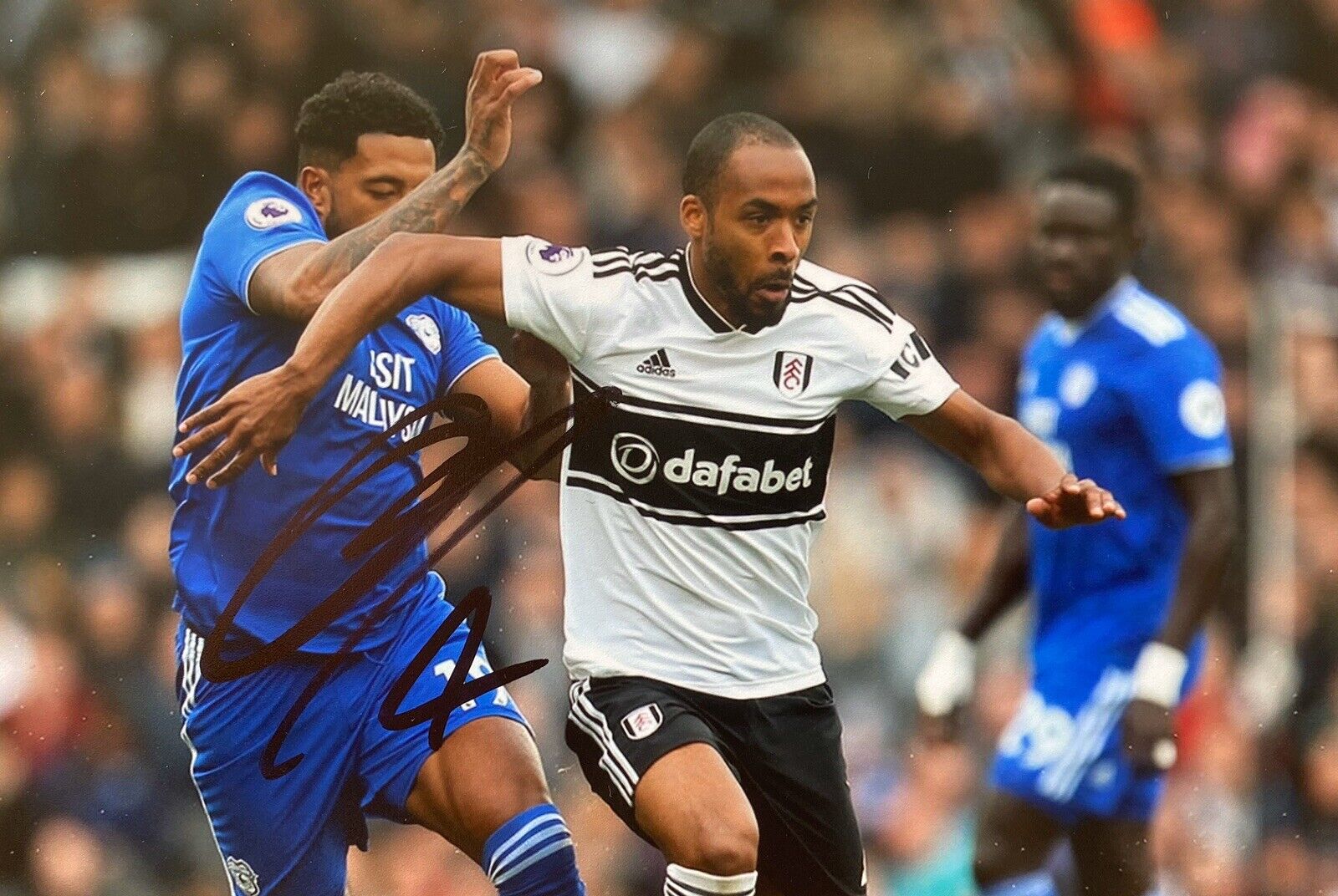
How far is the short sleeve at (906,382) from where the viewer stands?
422 centimetres

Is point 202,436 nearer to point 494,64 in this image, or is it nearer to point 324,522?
point 324,522

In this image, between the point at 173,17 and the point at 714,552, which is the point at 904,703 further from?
the point at 173,17

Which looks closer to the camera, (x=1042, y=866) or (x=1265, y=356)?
(x=1042, y=866)

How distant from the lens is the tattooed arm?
170 inches

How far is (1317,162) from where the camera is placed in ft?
26.6

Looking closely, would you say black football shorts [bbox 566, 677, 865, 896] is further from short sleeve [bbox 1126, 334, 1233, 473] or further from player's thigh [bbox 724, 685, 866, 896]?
short sleeve [bbox 1126, 334, 1233, 473]

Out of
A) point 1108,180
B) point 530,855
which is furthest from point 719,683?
point 1108,180

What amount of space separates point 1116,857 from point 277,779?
231 centimetres

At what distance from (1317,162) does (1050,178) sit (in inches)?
118

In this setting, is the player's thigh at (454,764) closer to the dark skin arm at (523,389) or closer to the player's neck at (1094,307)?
the dark skin arm at (523,389)

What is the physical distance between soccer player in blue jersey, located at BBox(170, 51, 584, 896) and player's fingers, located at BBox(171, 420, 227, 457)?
17 cm

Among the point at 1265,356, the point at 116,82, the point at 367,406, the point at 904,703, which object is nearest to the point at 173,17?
the point at 116,82

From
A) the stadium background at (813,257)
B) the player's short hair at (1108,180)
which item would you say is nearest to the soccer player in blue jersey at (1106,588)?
the player's short hair at (1108,180)

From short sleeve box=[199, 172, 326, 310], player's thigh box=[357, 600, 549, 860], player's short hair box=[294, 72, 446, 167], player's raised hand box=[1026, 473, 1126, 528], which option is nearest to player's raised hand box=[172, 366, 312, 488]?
short sleeve box=[199, 172, 326, 310]
